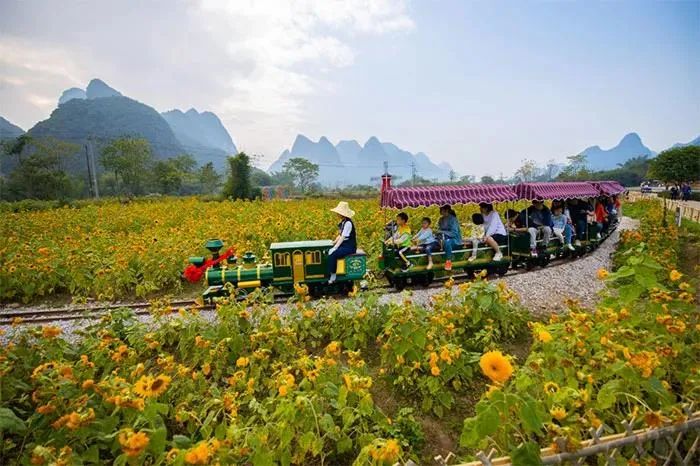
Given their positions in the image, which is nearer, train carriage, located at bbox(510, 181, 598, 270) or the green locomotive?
the green locomotive

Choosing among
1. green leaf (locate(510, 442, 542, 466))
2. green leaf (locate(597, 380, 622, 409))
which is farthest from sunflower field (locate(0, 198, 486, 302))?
green leaf (locate(597, 380, 622, 409))

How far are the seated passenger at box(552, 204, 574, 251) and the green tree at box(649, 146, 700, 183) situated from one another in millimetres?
30858

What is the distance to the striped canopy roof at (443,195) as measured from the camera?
7180mm

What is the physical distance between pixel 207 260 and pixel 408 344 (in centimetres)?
502

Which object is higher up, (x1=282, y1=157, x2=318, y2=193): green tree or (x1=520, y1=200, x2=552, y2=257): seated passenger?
(x1=282, y1=157, x2=318, y2=193): green tree

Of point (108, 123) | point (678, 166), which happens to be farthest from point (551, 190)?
point (108, 123)

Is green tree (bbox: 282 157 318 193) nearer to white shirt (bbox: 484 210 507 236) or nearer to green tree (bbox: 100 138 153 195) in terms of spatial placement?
green tree (bbox: 100 138 153 195)

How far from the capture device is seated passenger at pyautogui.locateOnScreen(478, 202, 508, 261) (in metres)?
8.29

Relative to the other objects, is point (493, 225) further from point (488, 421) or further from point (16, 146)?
point (16, 146)

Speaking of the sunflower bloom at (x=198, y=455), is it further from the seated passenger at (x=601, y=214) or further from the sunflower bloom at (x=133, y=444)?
the seated passenger at (x=601, y=214)

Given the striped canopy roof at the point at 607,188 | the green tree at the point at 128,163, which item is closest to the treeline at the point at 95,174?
the green tree at the point at 128,163

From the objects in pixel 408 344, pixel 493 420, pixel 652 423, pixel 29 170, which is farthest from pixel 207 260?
pixel 29 170

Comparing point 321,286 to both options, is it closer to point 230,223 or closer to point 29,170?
point 230,223

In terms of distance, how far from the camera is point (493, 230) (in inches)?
328
